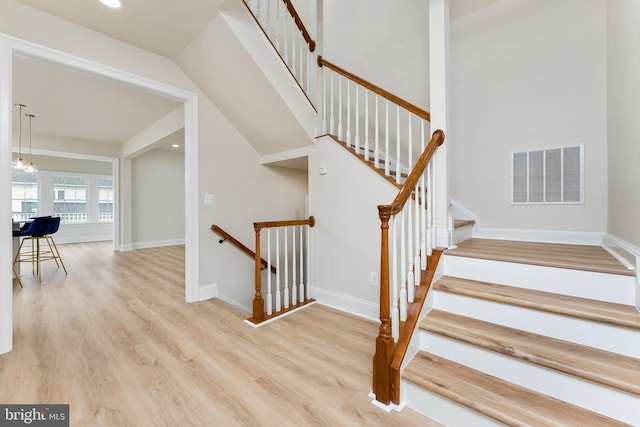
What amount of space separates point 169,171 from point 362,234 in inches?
254

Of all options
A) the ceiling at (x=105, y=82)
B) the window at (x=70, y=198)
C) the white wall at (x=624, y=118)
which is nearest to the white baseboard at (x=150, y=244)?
the ceiling at (x=105, y=82)

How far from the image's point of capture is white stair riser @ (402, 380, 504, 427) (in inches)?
47.5

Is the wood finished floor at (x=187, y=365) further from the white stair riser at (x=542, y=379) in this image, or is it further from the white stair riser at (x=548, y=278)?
the white stair riser at (x=548, y=278)

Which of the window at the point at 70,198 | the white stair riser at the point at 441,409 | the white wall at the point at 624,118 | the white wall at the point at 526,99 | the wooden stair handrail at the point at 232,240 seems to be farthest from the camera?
the window at the point at 70,198

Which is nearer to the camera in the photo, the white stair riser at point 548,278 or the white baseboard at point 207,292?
the white stair riser at point 548,278

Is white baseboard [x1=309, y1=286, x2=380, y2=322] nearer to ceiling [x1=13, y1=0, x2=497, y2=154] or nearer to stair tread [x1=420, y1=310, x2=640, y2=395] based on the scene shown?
stair tread [x1=420, y1=310, x2=640, y2=395]

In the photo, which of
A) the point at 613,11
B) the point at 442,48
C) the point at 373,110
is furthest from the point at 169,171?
the point at 613,11

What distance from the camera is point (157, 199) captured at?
6914mm

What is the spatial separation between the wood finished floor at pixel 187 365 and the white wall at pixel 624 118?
6.37 feet

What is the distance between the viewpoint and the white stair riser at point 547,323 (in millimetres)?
1252

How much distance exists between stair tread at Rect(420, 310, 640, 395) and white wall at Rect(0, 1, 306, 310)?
2.33 metres

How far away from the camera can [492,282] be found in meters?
1.79

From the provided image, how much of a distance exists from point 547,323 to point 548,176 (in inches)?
76.9

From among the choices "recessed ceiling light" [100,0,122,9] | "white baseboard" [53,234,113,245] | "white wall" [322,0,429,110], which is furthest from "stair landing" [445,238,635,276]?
"white baseboard" [53,234,113,245]
